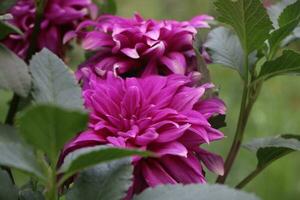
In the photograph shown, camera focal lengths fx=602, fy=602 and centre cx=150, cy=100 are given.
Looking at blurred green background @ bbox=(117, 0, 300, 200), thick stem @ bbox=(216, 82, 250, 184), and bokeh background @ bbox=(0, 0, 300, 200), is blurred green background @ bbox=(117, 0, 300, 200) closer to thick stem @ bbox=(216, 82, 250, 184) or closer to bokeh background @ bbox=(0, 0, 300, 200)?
bokeh background @ bbox=(0, 0, 300, 200)

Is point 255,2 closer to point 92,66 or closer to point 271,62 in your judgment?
point 271,62

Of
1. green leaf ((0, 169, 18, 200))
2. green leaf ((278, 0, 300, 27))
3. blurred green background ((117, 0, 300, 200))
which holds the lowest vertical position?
blurred green background ((117, 0, 300, 200))

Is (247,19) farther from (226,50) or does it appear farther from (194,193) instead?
(194,193)

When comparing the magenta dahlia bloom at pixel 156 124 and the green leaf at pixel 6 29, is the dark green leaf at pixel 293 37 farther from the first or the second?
the green leaf at pixel 6 29

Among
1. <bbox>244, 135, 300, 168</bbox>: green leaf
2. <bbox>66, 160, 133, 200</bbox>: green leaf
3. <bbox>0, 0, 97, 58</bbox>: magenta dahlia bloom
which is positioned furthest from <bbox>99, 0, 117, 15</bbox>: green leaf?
<bbox>66, 160, 133, 200</bbox>: green leaf

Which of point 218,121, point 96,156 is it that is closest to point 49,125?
point 96,156

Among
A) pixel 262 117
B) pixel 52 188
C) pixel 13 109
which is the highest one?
pixel 52 188

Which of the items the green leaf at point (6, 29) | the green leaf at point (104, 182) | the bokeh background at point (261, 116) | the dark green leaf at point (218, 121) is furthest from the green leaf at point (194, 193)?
the bokeh background at point (261, 116)

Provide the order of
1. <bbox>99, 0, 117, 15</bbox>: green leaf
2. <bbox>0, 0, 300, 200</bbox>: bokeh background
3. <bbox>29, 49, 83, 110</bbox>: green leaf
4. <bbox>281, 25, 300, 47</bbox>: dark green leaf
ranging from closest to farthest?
<bbox>29, 49, 83, 110</bbox>: green leaf
<bbox>281, 25, 300, 47</bbox>: dark green leaf
<bbox>99, 0, 117, 15</bbox>: green leaf
<bbox>0, 0, 300, 200</bbox>: bokeh background
